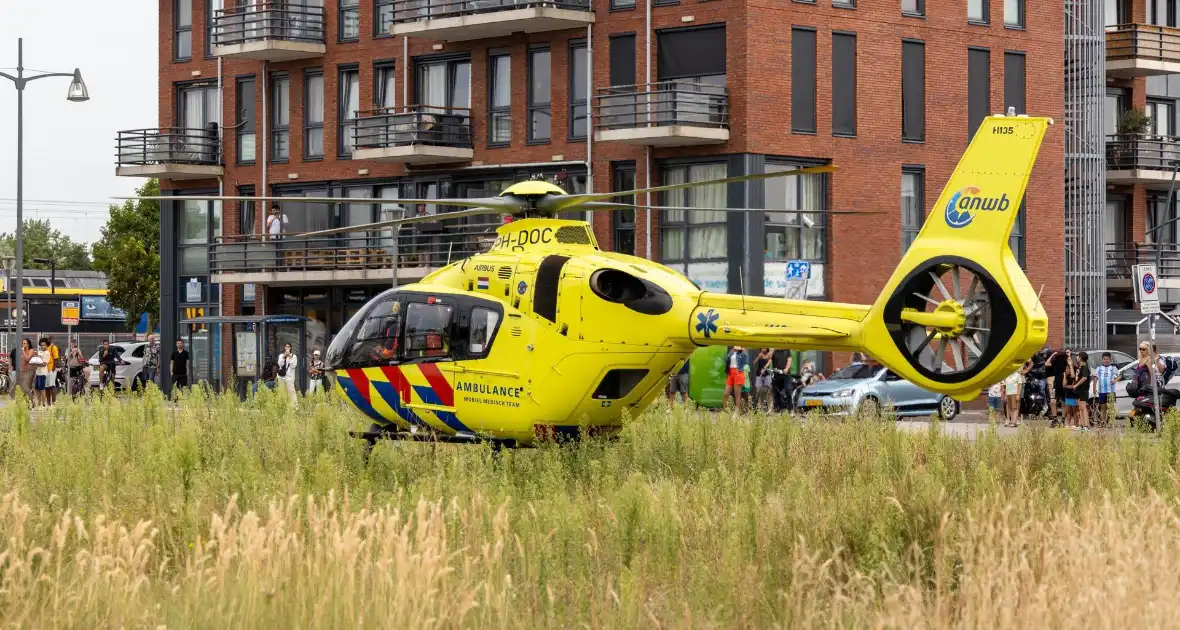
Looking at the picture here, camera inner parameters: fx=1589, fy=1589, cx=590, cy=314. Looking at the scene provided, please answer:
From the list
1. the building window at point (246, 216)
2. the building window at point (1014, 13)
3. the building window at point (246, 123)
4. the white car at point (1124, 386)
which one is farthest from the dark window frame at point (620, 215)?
the building window at point (246, 123)

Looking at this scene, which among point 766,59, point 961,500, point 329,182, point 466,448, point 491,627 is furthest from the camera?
point 329,182

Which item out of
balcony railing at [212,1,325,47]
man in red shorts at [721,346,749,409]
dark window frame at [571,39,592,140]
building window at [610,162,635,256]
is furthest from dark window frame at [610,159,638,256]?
balcony railing at [212,1,325,47]

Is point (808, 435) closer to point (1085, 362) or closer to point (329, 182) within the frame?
point (1085, 362)

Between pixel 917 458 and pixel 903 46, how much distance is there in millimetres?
24922

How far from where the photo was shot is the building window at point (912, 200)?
39781 millimetres

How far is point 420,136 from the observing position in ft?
137

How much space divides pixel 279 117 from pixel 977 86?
19.6 m

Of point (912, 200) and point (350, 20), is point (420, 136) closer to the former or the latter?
point (350, 20)

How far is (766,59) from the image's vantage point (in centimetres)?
3747

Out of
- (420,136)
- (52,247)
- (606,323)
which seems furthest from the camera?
(52,247)

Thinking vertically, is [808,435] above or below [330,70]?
below

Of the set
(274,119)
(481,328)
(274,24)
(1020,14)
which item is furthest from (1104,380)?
(274,119)

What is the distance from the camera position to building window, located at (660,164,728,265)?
3819 centimetres

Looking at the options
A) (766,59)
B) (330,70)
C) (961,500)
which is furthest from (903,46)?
(961,500)
